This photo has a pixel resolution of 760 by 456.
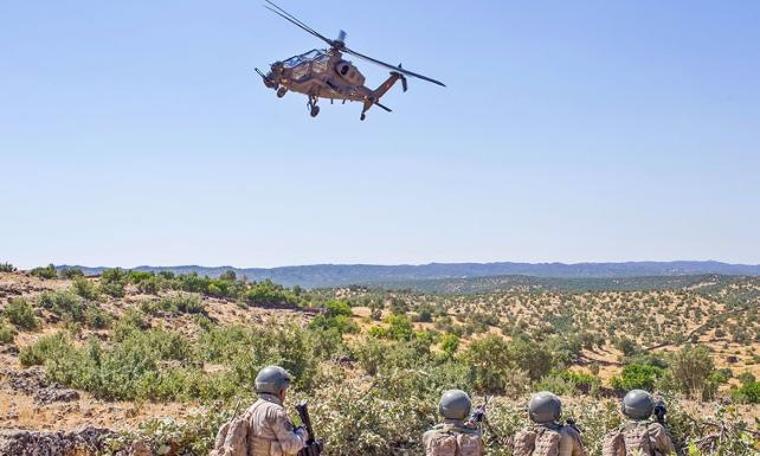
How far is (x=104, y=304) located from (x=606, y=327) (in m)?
32.6

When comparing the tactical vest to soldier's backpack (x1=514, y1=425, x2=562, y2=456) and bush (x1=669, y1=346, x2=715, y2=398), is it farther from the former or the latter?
bush (x1=669, y1=346, x2=715, y2=398)

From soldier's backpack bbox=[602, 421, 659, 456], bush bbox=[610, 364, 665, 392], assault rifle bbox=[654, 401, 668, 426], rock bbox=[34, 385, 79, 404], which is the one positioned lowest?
bush bbox=[610, 364, 665, 392]

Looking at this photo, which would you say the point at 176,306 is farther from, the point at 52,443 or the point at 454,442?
the point at 454,442

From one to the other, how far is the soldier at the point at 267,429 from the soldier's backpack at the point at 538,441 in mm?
2214

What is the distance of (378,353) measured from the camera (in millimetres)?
20734

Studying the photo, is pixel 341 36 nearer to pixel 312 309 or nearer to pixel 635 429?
pixel 635 429

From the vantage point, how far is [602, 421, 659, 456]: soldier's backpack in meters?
6.89


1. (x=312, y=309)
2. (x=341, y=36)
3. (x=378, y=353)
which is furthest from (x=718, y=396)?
(x=312, y=309)

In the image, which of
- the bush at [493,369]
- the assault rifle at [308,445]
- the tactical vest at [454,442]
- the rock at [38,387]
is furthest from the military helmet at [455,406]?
the bush at [493,369]

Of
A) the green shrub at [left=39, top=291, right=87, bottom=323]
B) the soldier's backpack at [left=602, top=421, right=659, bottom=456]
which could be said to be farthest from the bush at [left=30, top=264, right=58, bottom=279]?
the soldier's backpack at [left=602, top=421, right=659, bottom=456]

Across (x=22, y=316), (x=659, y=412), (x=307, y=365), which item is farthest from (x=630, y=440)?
(x=22, y=316)

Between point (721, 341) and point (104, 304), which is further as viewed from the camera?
point (721, 341)

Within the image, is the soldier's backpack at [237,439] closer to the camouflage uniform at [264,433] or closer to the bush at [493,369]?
the camouflage uniform at [264,433]

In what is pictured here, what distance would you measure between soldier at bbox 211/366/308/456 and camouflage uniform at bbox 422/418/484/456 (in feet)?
4.20
